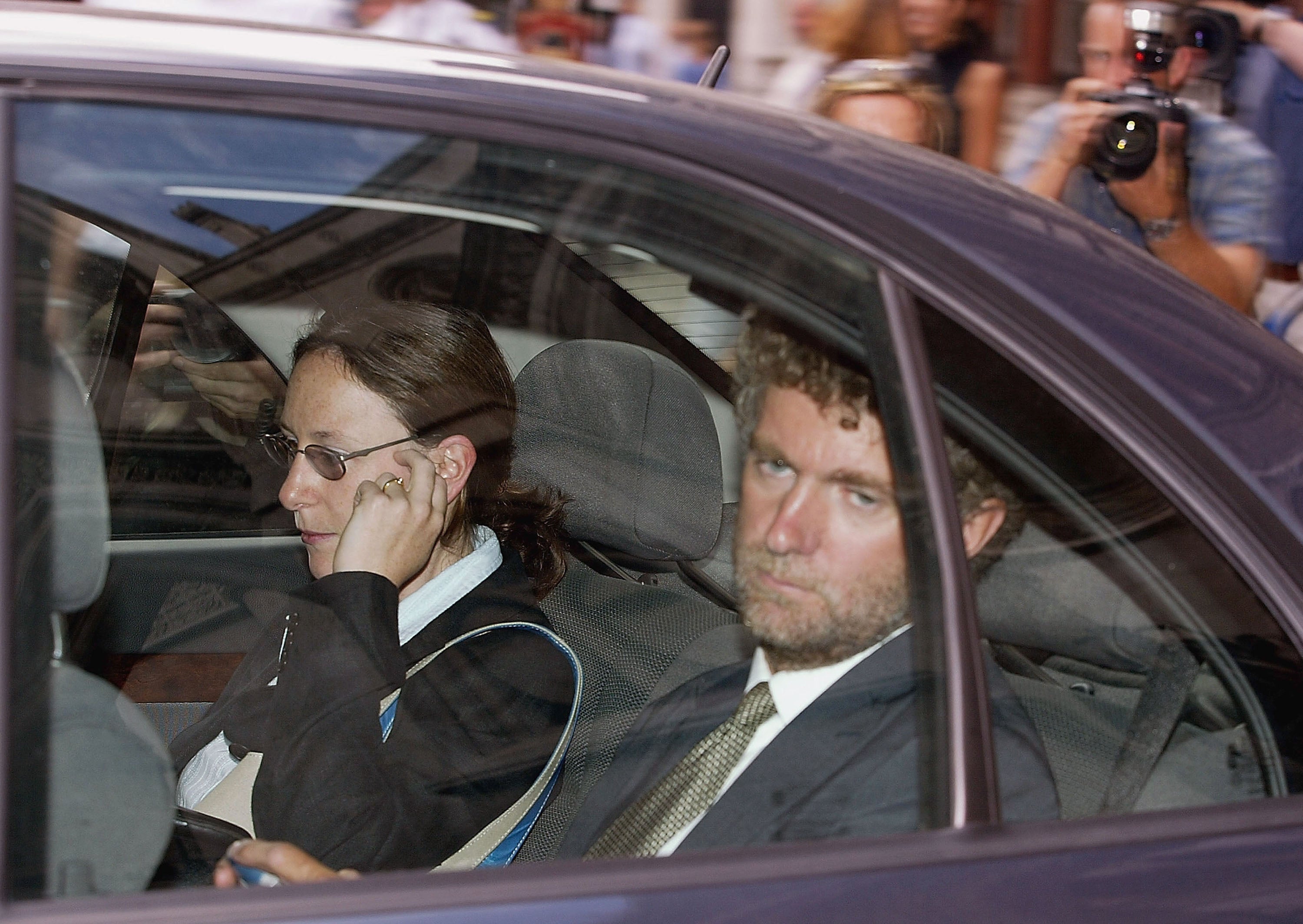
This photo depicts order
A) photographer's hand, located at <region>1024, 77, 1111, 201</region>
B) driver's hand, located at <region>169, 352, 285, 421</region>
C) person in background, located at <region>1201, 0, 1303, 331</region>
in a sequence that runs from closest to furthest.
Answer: driver's hand, located at <region>169, 352, 285, 421</region>, photographer's hand, located at <region>1024, 77, 1111, 201</region>, person in background, located at <region>1201, 0, 1303, 331</region>

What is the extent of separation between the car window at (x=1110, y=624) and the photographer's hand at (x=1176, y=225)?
1.52 metres

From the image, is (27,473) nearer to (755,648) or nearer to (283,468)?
(755,648)

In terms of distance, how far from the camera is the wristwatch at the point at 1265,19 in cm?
307

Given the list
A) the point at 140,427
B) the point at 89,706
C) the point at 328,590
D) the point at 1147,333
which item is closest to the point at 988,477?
the point at 1147,333

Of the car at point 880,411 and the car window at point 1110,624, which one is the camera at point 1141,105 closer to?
the car at point 880,411

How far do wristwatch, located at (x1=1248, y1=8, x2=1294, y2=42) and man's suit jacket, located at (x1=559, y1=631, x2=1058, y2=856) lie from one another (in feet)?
8.07

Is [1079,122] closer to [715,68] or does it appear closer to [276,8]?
[715,68]

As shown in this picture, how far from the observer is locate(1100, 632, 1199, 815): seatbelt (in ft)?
3.71

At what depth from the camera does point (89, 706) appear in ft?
3.49

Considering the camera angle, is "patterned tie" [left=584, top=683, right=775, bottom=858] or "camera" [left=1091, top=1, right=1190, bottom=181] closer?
"patterned tie" [left=584, top=683, right=775, bottom=858]

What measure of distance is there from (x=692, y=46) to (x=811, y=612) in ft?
7.94

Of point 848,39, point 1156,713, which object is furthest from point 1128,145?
point 1156,713

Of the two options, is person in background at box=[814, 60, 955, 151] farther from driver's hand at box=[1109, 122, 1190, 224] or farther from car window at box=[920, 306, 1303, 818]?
car window at box=[920, 306, 1303, 818]

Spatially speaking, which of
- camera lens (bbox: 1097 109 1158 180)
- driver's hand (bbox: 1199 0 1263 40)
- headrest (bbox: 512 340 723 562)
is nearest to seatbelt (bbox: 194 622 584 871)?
headrest (bbox: 512 340 723 562)
